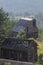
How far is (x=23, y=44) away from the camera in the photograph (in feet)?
70.6

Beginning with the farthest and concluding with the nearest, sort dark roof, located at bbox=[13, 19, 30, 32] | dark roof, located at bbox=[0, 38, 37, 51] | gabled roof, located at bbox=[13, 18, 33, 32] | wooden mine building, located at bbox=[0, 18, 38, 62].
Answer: dark roof, located at bbox=[13, 19, 30, 32]
gabled roof, located at bbox=[13, 18, 33, 32]
dark roof, located at bbox=[0, 38, 37, 51]
wooden mine building, located at bbox=[0, 18, 38, 62]

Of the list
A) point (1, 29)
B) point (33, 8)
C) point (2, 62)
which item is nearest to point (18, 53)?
point (1, 29)

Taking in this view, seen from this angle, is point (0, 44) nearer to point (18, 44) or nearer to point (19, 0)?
point (18, 44)

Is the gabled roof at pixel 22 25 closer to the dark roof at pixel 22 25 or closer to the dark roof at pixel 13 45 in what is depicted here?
the dark roof at pixel 22 25

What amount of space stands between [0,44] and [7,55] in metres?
1.57

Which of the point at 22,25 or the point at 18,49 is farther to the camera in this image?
the point at 22,25

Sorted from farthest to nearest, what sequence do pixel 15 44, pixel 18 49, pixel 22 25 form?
pixel 22 25 → pixel 15 44 → pixel 18 49

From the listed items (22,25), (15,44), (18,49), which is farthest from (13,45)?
(22,25)

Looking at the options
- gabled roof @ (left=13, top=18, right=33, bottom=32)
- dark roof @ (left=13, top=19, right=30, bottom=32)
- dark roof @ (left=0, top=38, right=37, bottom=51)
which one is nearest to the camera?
dark roof @ (left=0, top=38, right=37, bottom=51)

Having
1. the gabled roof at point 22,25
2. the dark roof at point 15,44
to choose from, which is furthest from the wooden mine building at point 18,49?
the gabled roof at point 22,25

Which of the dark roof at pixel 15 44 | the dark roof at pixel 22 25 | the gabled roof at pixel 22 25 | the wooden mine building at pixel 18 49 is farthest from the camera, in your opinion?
the dark roof at pixel 22 25

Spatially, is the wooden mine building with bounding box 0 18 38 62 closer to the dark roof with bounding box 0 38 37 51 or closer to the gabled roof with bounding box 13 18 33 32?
the dark roof with bounding box 0 38 37 51

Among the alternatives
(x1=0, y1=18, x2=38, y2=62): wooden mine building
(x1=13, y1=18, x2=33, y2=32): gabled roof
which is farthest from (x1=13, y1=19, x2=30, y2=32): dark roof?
(x1=0, y1=18, x2=38, y2=62): wooden mine building

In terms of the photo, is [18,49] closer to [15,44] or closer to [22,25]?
[15,44]
